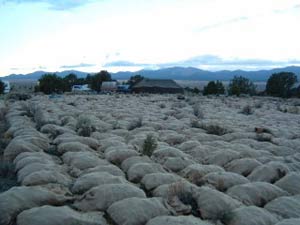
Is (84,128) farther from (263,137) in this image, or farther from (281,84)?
(281,84)

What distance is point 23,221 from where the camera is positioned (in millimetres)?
7691

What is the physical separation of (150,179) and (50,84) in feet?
201

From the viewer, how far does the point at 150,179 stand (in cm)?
1028

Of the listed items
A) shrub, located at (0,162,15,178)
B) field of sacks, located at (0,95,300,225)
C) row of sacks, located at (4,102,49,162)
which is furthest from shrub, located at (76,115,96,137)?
shrub, located at (0,162,15,178)

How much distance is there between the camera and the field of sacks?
8.16 m

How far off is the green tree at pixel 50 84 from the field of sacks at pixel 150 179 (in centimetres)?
5164

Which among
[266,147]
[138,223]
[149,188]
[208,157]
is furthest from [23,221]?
[266,147]

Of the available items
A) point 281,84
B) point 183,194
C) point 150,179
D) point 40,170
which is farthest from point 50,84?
point 183,194

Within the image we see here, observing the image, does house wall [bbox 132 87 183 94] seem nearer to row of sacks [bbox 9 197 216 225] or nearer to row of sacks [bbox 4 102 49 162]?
row of sacks [bbox 4 102 49 162]

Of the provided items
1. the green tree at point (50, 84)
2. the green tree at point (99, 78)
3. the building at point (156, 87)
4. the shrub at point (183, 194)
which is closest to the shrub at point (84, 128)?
the shrub at point (183, 194)

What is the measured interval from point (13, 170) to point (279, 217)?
238 inches

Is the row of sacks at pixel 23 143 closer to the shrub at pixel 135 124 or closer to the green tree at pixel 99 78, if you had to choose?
the shrub at pixel 135 124

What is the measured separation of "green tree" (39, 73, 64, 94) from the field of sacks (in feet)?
169

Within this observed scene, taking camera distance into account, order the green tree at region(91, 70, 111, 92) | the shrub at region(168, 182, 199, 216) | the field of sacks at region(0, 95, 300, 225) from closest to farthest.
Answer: the field of sacks at region(0, 95, 300, 225) → the shrub at region(168, 182, 199, 216) → the green tree at region(91, 70, 111, 92)
